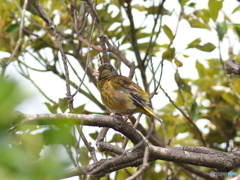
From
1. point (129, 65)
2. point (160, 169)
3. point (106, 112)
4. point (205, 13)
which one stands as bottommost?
point (160, 169)

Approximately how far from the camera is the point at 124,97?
13.1ft

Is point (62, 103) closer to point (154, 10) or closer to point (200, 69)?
point (154, 10)

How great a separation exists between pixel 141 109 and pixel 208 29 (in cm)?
162

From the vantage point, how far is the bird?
3855mm

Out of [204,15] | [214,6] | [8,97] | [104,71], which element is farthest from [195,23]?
[8,97]

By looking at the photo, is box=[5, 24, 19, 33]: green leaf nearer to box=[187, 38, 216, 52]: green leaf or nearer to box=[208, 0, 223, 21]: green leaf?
box=[187, 38, 216, 52]: green leaf

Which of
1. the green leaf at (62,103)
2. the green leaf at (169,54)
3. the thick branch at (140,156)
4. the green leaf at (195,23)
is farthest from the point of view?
the green leaf at (195,23)

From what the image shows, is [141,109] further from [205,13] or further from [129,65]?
[205,13]

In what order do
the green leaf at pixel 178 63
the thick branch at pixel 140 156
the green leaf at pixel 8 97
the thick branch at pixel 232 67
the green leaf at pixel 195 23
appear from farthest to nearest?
the green leaf at pixel 195 23
the green leaf at pixel 178 63
the thick branch at pixel 232 67
the thick branch at pixel 140 156
the green leaf at pixel 8 97

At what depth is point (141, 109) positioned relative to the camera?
12.6ft

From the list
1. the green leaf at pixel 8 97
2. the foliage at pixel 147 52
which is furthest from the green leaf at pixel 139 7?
the green leaf at pixel 8 97

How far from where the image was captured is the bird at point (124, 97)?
385cm

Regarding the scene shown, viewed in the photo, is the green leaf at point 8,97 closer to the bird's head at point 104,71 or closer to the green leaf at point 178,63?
the bird's head at point 104,71

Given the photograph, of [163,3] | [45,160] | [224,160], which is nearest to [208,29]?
[163,3]
